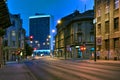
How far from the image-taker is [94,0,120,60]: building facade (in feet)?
211

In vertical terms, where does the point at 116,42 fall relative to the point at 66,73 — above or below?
above

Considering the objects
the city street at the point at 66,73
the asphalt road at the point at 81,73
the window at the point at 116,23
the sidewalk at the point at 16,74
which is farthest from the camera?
the window at the point at 116,23

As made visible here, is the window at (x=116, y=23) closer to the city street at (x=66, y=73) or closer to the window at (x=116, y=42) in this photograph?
the window at (x=116, y=42)

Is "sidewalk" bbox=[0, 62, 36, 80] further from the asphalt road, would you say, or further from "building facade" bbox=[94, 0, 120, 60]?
"building facade" bbox=[94, 0, 120, 60]

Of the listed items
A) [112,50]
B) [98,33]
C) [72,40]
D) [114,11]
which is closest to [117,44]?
[112,50]

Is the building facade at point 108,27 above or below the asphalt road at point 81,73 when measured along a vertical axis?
above

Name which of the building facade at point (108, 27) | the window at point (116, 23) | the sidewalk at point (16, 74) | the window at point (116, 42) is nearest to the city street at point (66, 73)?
the sidewalk at point (16, 74)

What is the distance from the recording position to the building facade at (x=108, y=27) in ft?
211

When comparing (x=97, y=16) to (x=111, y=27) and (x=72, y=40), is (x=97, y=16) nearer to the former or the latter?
(x=111, y=27)

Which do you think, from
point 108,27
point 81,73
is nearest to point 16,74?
point 81,73

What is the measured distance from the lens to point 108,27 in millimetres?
69625

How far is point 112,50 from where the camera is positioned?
6594 centimetres

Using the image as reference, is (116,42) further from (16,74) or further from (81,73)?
(16,74)

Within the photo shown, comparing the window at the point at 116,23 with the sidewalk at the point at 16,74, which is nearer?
the sidewalk at the point at 16,74
